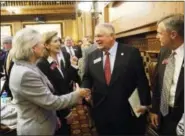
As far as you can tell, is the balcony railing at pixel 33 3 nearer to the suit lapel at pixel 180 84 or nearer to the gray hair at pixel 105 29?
the gray hair at pixel 105 29

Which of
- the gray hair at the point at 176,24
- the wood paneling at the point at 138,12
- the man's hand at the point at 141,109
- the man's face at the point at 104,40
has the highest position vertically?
the wood paneling at the point at 138,12

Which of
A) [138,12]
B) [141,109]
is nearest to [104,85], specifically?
[141,109]

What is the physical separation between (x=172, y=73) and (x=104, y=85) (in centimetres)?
58

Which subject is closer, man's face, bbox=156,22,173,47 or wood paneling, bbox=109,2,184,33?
man's face, bbox=156,22,173,47

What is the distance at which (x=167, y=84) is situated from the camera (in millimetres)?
1746

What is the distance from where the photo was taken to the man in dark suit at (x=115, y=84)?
2037 millimetres

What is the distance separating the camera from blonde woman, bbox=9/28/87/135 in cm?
149

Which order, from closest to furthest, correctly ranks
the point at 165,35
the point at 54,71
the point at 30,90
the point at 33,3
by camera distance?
the point at 30,90 → the point at 165,35 → the point at 54,71 → the point at 33,3

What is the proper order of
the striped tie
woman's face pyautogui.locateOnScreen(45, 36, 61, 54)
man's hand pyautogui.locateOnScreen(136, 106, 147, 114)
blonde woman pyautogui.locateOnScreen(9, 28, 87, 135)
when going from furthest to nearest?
woman's face pyautogui.locateOnScreen(45, 36, 61, 54) < man's hand pyautogui.locateOnScreen(136, 106, 147, 114) < the striped tie < blonde woman pyautogui.locateOnScreen(9, 28, 87, 135)

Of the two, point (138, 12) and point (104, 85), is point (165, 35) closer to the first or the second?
point (104, 85)

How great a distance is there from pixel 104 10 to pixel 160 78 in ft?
12.0

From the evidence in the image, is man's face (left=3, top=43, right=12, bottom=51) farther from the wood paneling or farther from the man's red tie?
the wood paneling

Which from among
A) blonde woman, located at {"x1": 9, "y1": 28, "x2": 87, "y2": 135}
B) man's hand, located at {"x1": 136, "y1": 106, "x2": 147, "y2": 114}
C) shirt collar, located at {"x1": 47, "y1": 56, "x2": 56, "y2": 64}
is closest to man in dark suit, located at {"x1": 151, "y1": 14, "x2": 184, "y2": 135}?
man's hand, located at {"x1": 136, "y1": 106, "x2": 147, "y2": 114}

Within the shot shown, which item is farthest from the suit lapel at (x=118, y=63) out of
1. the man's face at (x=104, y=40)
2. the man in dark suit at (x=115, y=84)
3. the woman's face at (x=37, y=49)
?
the woman's face at (x=37, y=49)
